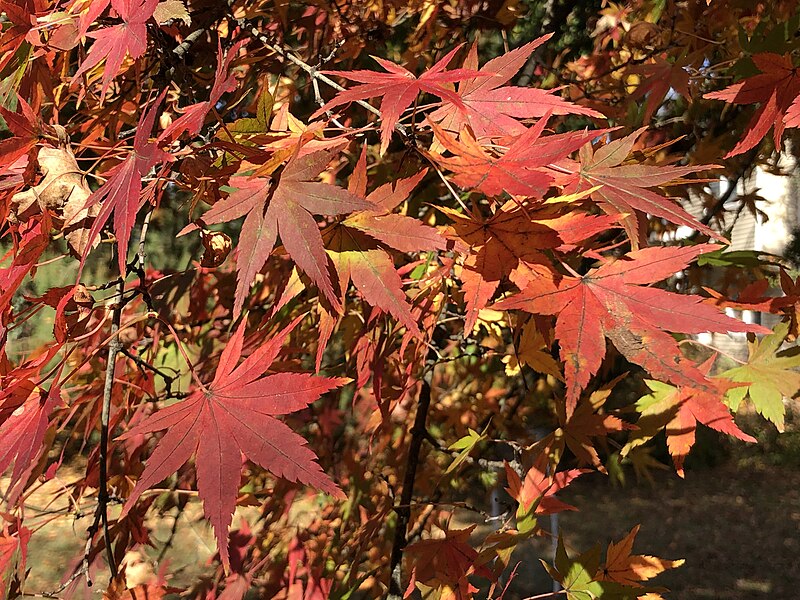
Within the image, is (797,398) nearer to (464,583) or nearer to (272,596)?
(464,583)

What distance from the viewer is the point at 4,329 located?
0.63 m

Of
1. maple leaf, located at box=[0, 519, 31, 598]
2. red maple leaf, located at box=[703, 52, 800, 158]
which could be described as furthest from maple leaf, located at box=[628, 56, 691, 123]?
maple leaf, located at box=[0, 519, 31, 598]

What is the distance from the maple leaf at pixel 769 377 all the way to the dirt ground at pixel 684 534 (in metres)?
1.71

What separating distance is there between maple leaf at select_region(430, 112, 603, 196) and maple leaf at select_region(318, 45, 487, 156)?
0.04 meters

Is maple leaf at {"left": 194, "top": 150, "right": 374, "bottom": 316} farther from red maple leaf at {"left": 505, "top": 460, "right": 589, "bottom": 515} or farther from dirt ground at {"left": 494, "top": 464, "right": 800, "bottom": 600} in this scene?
dirt ground at {"left": 494, "top": 464, "right": 800, "bottom": 600}

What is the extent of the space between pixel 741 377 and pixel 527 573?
2.36 m

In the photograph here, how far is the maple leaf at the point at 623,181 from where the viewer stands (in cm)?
63

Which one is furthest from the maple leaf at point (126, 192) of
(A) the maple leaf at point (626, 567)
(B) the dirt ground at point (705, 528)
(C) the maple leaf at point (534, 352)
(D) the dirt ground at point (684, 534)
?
(B) the dirt ground at point (705, 528)

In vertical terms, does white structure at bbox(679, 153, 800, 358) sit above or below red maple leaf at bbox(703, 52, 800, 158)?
below

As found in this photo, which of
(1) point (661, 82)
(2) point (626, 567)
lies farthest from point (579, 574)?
(1) point (661, 82)

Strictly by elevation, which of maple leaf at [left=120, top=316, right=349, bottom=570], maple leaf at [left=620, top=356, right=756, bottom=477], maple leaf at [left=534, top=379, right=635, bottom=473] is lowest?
maple leaf at [left=534, top=379, right=635, bottom=473]

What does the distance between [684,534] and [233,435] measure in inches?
151

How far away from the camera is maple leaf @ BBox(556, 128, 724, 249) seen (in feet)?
2.06

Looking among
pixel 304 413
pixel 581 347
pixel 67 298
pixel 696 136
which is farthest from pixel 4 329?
pixel 696 136
